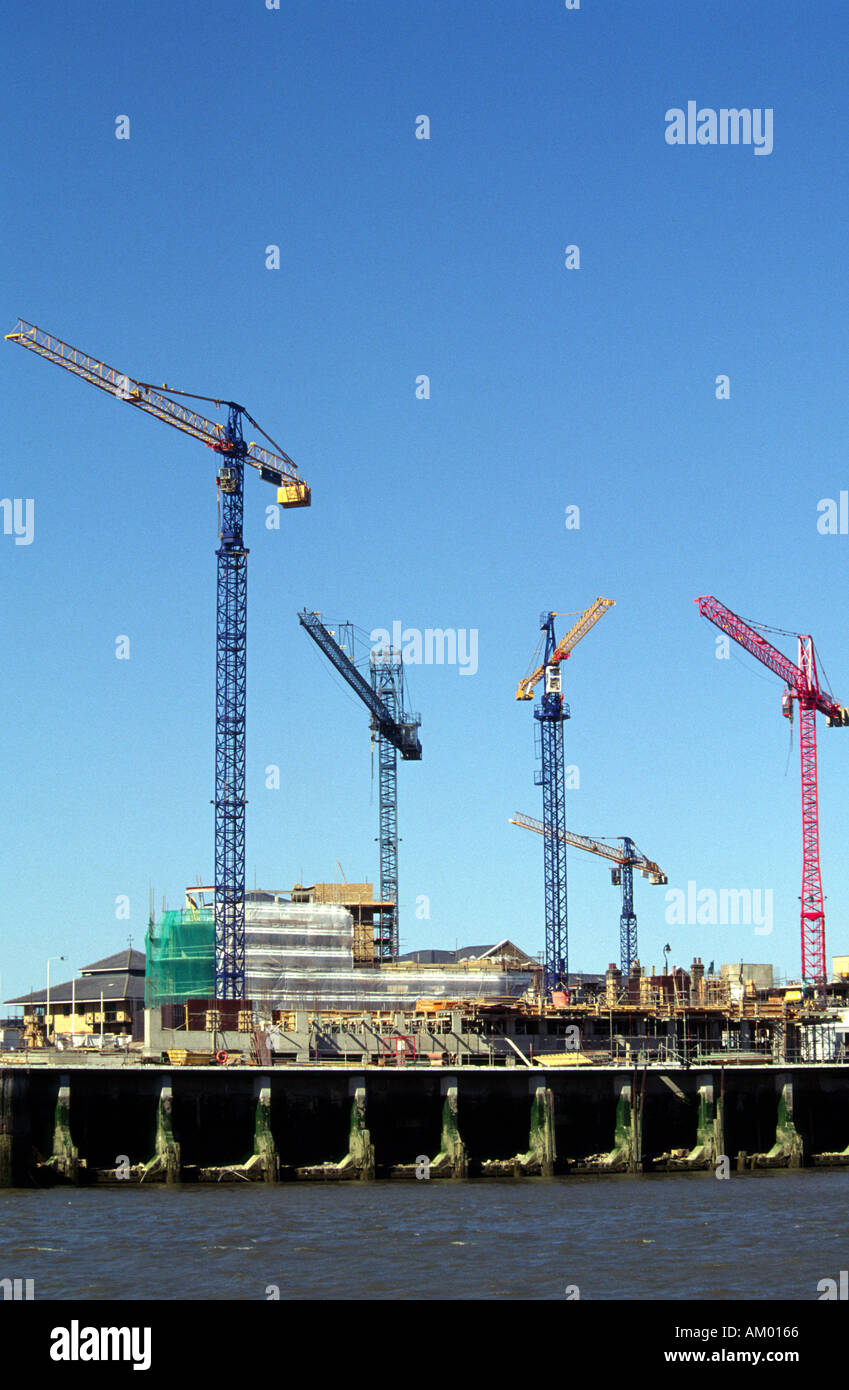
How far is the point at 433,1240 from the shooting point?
49812 mm

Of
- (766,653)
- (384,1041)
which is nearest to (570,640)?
(766,653)

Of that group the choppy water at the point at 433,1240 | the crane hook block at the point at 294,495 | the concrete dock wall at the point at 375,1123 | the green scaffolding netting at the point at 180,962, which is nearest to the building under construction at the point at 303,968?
the green scaffolding netting at the point at 180,962

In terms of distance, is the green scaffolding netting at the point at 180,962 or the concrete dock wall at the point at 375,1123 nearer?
the concrete dock wall at the point at 375,1123

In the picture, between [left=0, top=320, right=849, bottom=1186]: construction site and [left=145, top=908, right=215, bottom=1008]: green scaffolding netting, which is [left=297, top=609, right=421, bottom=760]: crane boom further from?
[left=145, top=908, right=215, bottom=1008]: green scaffolding netting

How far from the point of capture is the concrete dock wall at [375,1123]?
66.9 meters

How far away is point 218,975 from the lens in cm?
11331

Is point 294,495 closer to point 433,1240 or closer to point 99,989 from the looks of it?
point 99,989

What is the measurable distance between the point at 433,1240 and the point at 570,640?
11021cm

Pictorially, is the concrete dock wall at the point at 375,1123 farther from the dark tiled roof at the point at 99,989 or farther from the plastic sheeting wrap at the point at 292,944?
the dark tiled roof at the point at 99,989

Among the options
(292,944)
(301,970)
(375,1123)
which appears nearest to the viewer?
(375,1123)

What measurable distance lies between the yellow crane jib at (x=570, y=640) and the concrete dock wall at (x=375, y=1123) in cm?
8230

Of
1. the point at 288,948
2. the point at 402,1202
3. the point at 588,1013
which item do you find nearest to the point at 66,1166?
the point at 402,1202

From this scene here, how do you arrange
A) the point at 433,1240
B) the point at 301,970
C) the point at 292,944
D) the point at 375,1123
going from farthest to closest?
the point at 292,944 → the point at 301,970 → the point at 375,1123 → the point at 433,1240
